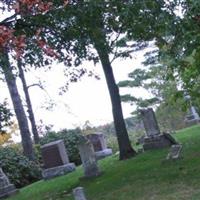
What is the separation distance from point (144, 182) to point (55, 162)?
8.53 meters

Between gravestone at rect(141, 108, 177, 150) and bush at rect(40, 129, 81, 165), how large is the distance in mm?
6818

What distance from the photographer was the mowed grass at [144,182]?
10.6 m

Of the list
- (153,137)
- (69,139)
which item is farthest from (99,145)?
(153,137)

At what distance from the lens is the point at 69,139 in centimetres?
2745

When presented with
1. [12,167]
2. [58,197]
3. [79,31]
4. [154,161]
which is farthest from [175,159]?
[12,167]

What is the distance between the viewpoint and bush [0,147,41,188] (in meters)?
22.0

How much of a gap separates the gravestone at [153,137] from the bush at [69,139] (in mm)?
6818

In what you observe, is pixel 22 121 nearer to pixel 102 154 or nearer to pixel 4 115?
pixel 102 154

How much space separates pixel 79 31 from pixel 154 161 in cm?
528

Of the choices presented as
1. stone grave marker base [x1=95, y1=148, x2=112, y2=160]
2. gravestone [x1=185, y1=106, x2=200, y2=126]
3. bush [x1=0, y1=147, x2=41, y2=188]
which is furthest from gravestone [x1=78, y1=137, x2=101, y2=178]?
gravestone [x1=185, y1=106, x2=200, y2=126]

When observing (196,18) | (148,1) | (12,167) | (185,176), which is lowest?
(185,176)

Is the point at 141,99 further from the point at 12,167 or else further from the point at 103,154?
the point at 12,167

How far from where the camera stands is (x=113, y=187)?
40.7ft

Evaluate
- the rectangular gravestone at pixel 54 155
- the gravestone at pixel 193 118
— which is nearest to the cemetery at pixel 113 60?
the rectangular gravestone at pixel 54 155
